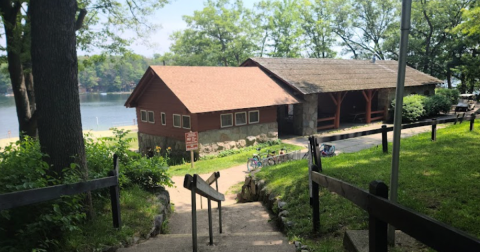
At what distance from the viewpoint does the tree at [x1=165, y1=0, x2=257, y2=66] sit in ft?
132

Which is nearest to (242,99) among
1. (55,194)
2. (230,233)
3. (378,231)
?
(230,233)

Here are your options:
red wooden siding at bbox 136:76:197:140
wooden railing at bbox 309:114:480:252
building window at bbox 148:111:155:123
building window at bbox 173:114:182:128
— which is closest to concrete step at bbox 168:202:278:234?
wooden railing at bbox 309:114:480:252

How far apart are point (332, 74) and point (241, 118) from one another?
31.4 feet

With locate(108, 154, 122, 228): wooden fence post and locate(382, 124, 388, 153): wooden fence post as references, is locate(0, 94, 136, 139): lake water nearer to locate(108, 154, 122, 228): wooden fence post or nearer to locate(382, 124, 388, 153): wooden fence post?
locate(382, 124, 388, 153): wooden fence post

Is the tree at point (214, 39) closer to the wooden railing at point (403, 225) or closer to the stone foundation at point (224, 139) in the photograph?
the stone foundation at point (224, 139)

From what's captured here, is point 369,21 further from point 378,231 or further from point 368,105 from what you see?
point 378,231

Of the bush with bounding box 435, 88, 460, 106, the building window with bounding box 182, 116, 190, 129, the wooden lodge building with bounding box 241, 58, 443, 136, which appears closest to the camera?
the building window with bounding box 182, 116, 190, 129

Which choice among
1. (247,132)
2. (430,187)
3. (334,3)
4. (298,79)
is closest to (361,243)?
(430,187)

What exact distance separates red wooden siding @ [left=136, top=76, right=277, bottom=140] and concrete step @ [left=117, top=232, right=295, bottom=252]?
11772 mm

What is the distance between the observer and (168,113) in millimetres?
17734

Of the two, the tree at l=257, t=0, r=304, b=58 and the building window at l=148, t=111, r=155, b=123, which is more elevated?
the tree at l=257, t=0, r=304, b=58

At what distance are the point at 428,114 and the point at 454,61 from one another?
19.4 metres

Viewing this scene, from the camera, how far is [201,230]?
5.55 metres

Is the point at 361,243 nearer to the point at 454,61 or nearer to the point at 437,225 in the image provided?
the point at 437,225
